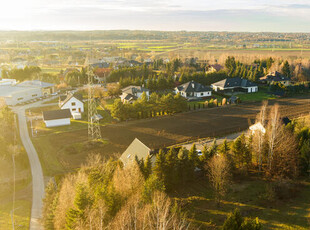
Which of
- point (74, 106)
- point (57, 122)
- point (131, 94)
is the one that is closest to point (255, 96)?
point (131, 94)

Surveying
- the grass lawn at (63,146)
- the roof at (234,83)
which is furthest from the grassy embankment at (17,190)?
the roof at (234,83)

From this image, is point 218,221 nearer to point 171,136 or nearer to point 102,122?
point 171,136

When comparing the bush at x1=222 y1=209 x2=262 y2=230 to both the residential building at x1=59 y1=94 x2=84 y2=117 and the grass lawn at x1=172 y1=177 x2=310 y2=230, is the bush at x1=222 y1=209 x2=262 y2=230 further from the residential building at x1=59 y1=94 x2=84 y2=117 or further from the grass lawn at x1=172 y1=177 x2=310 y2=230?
the residential building at x1=59 y1=94 x2=84 y2=117

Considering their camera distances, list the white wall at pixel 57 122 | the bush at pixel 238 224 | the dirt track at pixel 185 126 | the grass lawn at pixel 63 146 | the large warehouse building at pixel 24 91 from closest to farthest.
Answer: the bush at pixel 238 224 < the grass lawn at pixel 63 146 < the dirt track at pixel 185 126 < the white wall at pixel 57 122 < the large warehouse building at pixel 24 91

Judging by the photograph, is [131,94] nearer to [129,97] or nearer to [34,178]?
[129,97]

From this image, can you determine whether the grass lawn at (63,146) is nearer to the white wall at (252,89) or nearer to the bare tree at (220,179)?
the bare tree at (220,179)

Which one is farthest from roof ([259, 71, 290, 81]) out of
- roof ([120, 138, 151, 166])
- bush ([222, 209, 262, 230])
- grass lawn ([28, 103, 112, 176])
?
bush ([222, 209, 262, 230])

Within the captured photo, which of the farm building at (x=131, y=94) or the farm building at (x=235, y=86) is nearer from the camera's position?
the farm building at (x=131, y=94)
